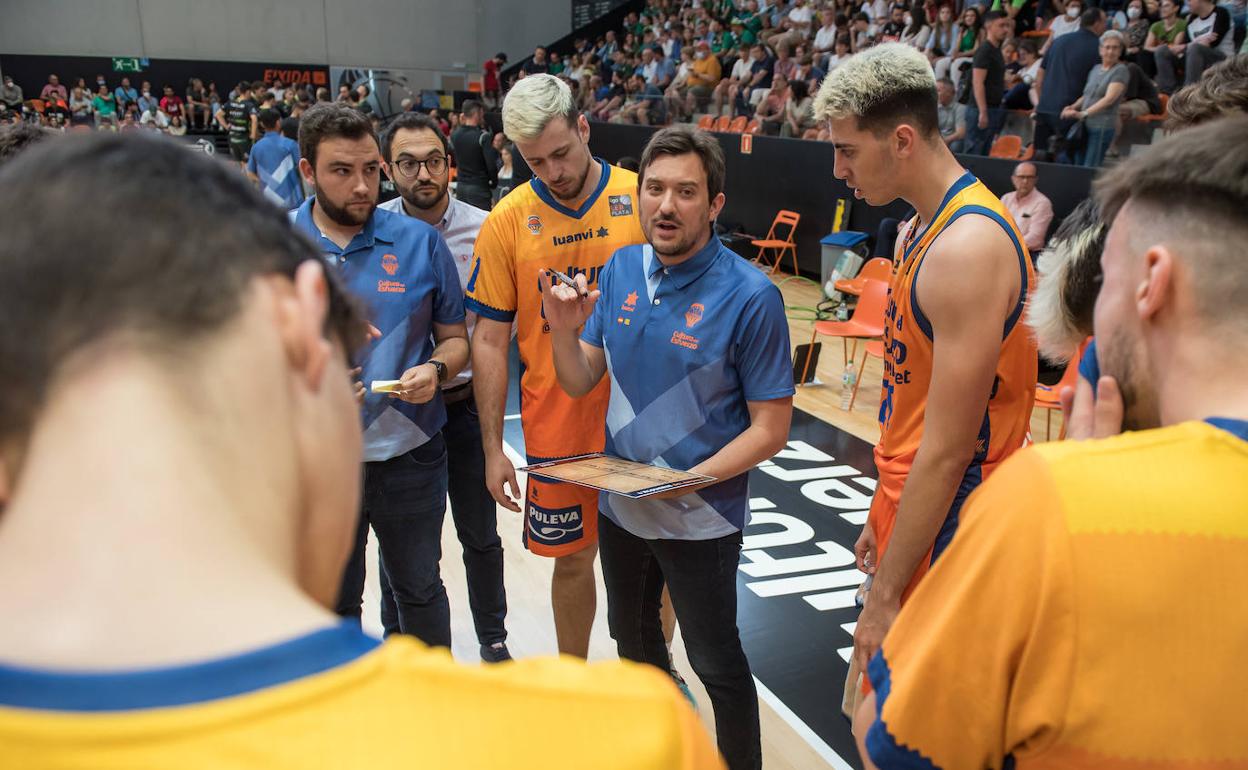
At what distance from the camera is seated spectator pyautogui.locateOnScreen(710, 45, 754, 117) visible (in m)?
13.9

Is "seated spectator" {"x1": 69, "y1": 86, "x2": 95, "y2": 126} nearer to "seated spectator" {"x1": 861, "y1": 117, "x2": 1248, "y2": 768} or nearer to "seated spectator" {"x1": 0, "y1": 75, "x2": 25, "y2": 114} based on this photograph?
"seated spectator" {"x1": 0, "y1": 75, "x2": 25, "y2": 114}

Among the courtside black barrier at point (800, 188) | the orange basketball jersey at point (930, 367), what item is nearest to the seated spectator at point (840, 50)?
the courtside black barrier at point (800, 188)

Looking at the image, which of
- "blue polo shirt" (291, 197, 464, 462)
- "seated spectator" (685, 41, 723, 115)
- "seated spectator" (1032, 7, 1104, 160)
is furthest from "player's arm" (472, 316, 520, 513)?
"seated spectator" (685, 41, 723, 115)

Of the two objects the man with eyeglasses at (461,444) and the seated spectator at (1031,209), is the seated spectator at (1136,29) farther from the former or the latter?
the man with eyeglasses at (461,444)

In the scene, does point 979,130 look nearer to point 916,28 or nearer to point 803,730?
point 916,28

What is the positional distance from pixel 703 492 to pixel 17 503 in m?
1.88

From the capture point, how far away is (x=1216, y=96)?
191 centimetres

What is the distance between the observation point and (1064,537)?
0.86 meters

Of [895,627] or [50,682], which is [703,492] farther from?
[50,682]

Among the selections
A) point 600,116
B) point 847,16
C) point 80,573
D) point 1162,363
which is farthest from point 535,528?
point 600,116

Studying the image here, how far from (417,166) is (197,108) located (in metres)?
21.4

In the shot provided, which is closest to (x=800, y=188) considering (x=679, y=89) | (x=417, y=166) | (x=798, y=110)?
Result: (x=798, y=110)

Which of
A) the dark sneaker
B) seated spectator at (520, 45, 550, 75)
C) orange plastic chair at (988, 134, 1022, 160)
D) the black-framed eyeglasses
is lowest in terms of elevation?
the dark sneaker

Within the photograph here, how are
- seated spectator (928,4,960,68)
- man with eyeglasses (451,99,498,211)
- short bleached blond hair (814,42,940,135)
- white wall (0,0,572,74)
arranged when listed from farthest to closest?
1. white wall (0,0,572,74)
2. seated spectator (928,4,960,68)
3. man with eyeglasses (451,99,498,211)
4. short bleached blond hair (814,42,940,135)
